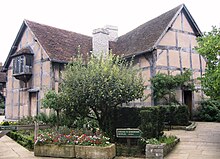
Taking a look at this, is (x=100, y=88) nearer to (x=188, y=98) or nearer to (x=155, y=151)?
(x=155, y=151)

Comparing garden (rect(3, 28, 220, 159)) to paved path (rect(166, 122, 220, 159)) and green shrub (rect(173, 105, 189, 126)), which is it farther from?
green shrub (rect(173, 105, 189, 126))

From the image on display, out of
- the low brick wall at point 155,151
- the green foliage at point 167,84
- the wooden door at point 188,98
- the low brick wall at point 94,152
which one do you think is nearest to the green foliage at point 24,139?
the low brick wall at point 94,152

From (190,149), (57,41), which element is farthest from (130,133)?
(57,41)

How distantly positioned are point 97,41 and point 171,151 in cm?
1137

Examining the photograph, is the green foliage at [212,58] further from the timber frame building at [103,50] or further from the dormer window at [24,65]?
the dormer window at [24,65]

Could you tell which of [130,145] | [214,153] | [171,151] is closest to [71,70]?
[130,145]

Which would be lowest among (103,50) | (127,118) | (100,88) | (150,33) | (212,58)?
(127,118)

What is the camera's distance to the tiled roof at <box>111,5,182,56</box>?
52.2 feet

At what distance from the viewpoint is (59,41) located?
18203 mm

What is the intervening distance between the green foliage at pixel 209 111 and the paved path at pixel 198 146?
455 centimetres

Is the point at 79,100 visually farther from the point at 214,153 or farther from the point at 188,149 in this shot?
the point at 214,153

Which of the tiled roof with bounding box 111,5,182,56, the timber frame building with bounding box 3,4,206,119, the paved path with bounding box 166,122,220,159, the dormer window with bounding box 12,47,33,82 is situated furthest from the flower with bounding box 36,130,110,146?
the dormer window with bounding box 12,47,33,82

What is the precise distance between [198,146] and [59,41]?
12.6m

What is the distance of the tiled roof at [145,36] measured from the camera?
1591 cm
